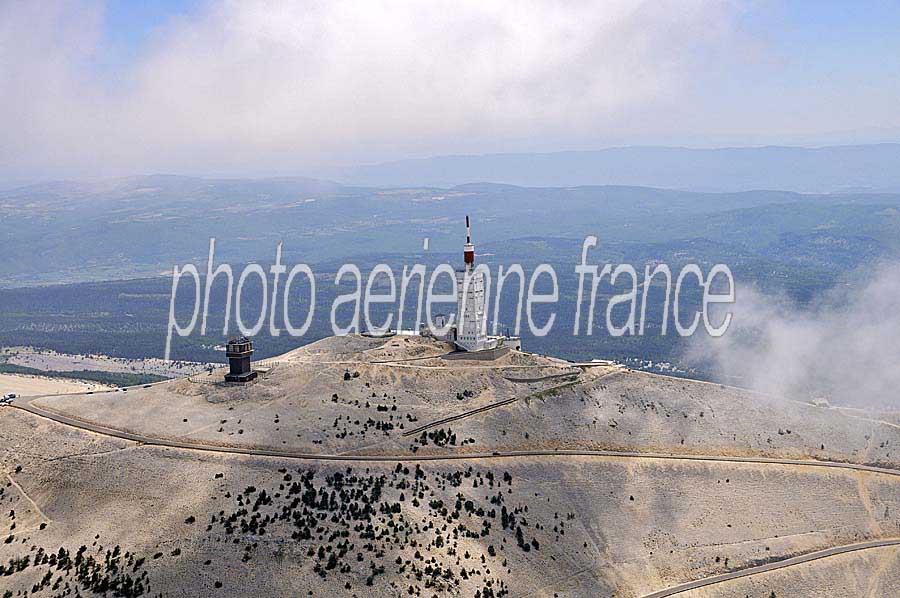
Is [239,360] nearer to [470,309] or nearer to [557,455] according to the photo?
[470,309]

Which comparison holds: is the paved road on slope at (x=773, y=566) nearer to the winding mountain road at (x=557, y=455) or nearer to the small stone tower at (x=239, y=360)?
the winding mountain road at (x=557, y=455)

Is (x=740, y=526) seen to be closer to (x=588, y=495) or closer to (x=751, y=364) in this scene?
(x=588, y=495)

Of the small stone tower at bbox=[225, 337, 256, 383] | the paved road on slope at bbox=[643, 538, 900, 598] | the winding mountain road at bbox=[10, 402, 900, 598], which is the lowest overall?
the paved road on slope at bbox=[643, 538, 900, 598]

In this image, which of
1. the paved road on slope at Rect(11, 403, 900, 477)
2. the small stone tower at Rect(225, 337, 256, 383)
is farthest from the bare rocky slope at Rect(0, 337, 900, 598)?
the small stone tower at Rect(225, 337, 256, 383)

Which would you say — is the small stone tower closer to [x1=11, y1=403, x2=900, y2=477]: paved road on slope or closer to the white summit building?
[x1=11, y1=403, x2=900, y2=477]: paved road on slope

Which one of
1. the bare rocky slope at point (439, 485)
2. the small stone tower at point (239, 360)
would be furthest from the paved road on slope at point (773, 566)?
the small stone tower at point (239, 360)

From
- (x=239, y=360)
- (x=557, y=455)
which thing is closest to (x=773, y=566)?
(x=557, y=455)

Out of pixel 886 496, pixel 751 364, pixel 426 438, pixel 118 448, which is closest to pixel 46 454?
pixel 118 448
